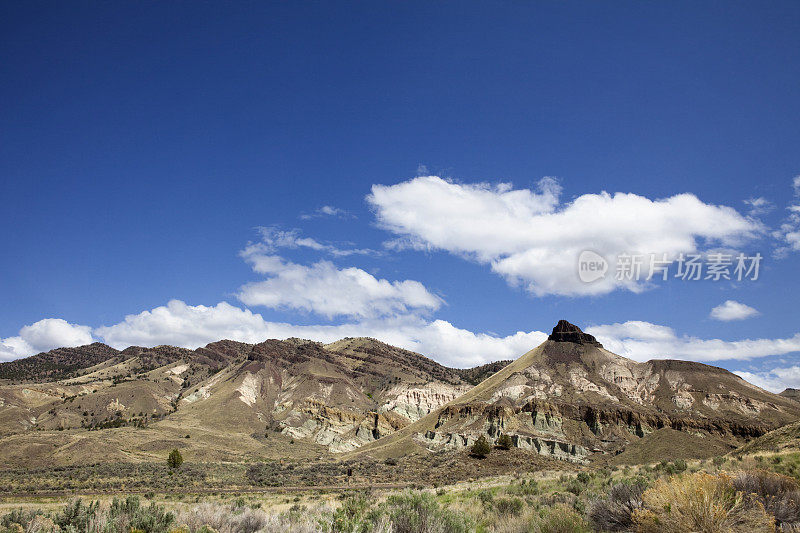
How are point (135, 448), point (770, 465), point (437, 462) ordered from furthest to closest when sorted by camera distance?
point (135, 448) → point (437, 462) → point (770, 465)

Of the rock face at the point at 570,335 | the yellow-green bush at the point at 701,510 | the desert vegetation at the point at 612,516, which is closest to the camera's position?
the yellow-green bush at the point at 701,510

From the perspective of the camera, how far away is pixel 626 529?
817cm

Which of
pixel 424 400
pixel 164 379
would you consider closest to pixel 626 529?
pixel 424 400

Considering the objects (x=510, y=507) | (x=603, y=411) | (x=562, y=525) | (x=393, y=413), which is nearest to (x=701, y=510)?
(x=562, y=525)

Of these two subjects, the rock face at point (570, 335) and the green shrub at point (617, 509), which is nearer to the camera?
the green shrub at point (617, 509)

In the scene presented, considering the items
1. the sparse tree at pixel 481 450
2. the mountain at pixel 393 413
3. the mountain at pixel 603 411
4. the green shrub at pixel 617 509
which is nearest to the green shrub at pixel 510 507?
the green shrub at pixel 617 509

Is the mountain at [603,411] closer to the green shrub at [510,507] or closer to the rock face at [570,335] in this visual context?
the rock face at [570,335]

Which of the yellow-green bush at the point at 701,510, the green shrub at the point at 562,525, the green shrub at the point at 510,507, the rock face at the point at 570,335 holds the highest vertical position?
the rock face at the point at 570,335

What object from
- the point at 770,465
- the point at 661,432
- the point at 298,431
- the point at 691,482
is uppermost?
the point at 691,482

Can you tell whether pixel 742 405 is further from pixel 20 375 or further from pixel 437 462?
pixel 20 375

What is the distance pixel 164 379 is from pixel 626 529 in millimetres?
171061

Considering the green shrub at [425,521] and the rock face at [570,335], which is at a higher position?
the rock face at [570,335]

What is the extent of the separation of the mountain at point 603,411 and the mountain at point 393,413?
288mm

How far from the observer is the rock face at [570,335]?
12106cm
